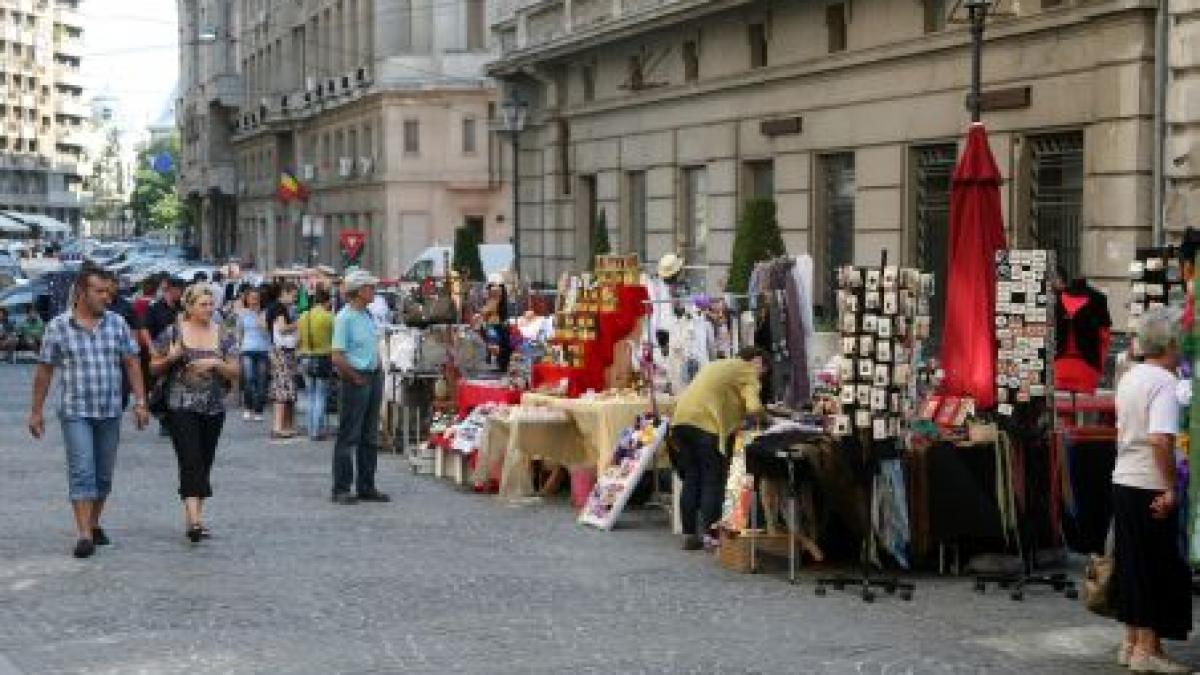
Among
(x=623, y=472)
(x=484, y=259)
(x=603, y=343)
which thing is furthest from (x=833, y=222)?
(x=484, y=259)

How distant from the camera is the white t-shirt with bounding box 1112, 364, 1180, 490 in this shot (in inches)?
357

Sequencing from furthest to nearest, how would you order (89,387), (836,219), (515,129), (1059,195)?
(515,129)
(836,219)
(1059,195)
(89,387)

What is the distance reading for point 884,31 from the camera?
25109 millimetres

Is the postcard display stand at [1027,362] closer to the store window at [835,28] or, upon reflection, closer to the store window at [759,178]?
the store window at [835,28]

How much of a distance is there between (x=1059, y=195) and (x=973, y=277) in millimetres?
9610

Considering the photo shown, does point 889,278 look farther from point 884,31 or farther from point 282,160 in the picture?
point 282,160

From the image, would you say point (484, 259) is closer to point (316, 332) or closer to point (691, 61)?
point (691, 61)

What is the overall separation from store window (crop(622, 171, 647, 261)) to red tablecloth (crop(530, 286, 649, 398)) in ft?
55.9

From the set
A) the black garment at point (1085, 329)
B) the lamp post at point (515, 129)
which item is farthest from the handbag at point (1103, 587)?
the lamp post at point (515, 129)

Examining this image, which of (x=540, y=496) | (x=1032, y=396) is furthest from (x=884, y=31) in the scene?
(x=1032, y=396)

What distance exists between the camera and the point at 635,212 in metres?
34.6

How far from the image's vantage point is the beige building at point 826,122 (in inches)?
819

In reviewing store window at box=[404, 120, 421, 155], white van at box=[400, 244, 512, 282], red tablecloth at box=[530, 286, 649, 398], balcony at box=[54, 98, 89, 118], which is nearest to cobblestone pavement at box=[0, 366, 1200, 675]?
red tablecloth at box=[530, 286, 649, 398]

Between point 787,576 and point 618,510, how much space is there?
2427 mm
